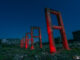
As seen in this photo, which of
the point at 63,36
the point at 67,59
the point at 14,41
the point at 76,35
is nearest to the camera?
the point at 67,59

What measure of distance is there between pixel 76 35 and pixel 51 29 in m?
18.1

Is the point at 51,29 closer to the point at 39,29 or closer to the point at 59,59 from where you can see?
the point at 59,59

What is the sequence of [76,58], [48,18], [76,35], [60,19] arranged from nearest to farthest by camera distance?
1. [76,58]
2. [48,18]
3. [60,19]
4. [76,35]

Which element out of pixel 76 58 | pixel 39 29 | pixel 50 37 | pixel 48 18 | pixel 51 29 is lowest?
pixel 76 58

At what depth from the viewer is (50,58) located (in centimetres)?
384

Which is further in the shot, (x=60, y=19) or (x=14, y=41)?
(x=14, y=41)

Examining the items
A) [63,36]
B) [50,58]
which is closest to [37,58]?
[50,58]

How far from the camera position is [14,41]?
52.1 m

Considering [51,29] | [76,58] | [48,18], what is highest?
[48,18]

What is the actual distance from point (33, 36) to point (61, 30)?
16392 millimetres

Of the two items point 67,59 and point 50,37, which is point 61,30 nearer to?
point 50,37

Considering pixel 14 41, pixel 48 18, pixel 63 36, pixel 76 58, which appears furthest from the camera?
pixel 14 41

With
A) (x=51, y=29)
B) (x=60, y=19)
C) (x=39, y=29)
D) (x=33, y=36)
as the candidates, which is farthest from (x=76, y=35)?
(x=51, y=29)

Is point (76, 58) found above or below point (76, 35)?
below
